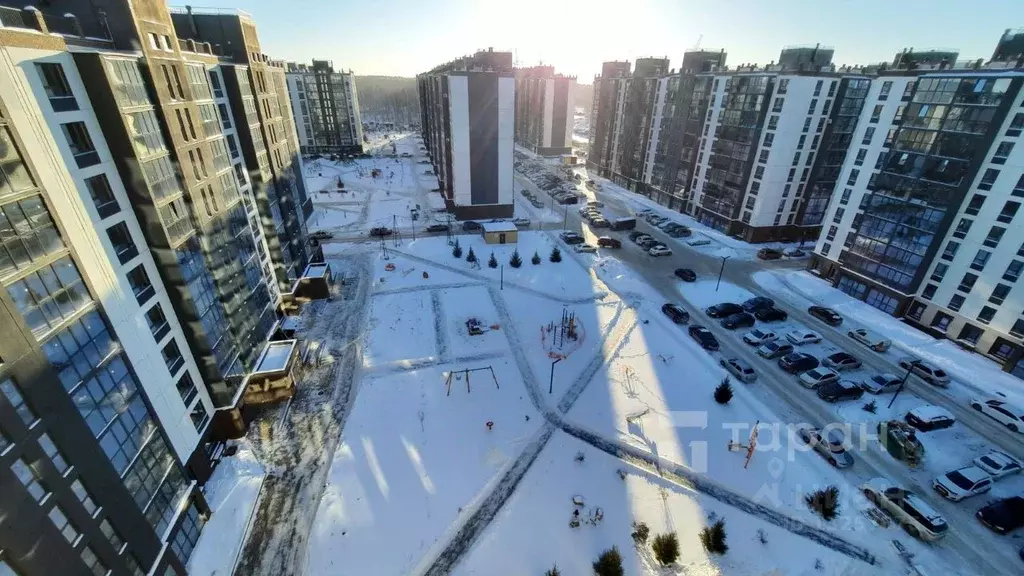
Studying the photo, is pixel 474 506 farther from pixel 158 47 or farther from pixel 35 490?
pixel 158 47

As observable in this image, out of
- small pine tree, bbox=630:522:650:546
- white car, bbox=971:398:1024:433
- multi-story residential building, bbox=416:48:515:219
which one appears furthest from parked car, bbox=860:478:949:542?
multi-story residential building, bbox=416:48:515:219

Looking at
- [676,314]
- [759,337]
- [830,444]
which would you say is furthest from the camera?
[676,314]

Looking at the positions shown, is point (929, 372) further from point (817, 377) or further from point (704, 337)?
point (704, 337)

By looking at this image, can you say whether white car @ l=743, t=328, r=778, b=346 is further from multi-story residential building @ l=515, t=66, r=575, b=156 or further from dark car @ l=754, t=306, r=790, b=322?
multi-story residential building @ l=515, t=66, r=575, b=156

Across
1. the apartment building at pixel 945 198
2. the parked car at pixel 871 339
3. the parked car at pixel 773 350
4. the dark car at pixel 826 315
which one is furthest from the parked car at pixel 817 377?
the apartment building at pixel 945 198

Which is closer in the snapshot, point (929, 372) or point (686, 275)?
point (929, 372)

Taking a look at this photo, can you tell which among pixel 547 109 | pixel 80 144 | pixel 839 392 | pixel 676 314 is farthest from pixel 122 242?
pixel 547 109
